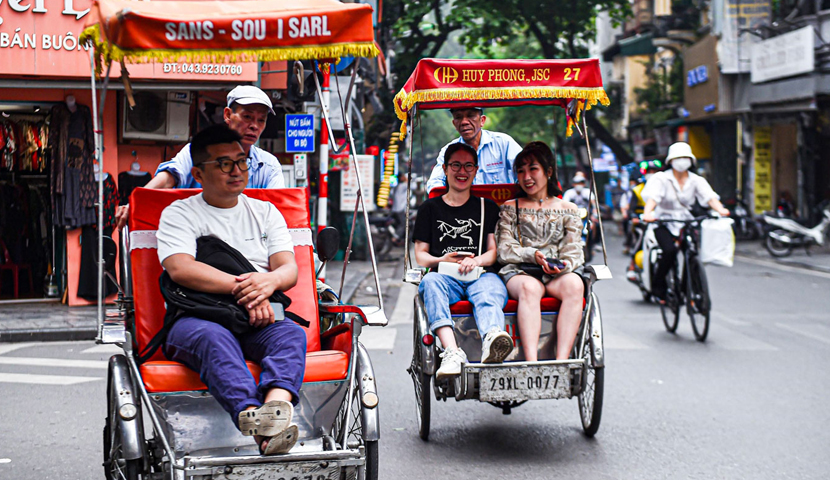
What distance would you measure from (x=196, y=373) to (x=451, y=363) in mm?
1569

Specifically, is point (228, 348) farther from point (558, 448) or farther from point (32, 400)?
point (32, 400)

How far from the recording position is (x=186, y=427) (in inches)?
146

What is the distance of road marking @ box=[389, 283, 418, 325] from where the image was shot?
1060 cm

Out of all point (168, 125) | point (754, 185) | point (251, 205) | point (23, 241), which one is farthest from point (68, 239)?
point (754, 185)

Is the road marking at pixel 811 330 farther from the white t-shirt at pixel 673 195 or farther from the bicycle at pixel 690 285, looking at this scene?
the white t-shirt at pixel 673 195

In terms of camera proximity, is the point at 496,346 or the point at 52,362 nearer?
the point at 496,346

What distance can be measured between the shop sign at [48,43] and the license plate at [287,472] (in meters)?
8.28

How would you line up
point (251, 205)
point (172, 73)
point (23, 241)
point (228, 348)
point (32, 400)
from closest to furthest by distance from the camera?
point (228, 348) < point (251, 205) < point (32, 400) < point (172, 73) < point (23, 241)

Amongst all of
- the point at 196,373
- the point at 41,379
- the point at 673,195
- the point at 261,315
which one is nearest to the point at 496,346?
the point at 261,315

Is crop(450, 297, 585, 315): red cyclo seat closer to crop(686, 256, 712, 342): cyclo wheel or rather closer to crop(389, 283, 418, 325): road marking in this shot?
crop(686, 256, 712, 342): cyclo wheel

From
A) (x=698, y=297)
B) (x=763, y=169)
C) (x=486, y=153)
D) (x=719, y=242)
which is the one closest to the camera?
(x=486, y=153)

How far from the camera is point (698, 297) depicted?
8.85 metres

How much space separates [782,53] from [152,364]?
21.3 metres

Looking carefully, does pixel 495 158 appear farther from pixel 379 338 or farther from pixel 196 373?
pixel 379 338
